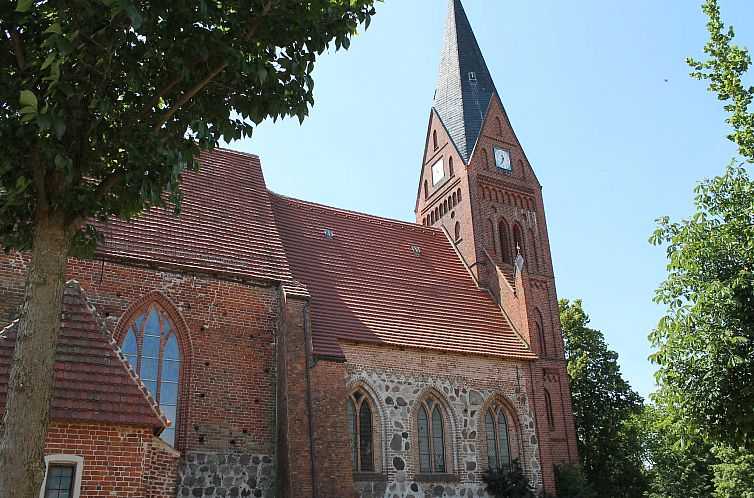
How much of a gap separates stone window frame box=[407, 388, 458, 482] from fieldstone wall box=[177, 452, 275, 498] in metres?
4.58

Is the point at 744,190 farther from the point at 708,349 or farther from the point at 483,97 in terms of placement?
the point at 483,97

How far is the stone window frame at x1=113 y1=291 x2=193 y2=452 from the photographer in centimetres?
1305

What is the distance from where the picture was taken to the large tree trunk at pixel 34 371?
508cm

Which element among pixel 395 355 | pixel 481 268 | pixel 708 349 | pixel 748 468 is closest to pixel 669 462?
pixel 748 468

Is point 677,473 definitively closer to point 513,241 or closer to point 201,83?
point 513,241

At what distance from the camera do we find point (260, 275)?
1499 centimetres

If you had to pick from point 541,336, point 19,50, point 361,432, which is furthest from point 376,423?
point 19,50

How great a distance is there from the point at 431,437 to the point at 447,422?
0.65 meters

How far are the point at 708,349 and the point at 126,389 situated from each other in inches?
355

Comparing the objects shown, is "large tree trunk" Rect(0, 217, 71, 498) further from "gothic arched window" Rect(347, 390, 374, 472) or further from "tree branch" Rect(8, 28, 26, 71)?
"gothic arched window" Rect(347, 390, 374, 472)

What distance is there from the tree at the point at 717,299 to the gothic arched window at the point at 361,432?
7.58 metres

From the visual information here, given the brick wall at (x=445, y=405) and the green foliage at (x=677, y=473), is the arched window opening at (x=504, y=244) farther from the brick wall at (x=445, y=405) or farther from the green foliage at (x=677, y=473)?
the green foliage at (x=677, y=473)

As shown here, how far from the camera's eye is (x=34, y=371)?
17.5 ft

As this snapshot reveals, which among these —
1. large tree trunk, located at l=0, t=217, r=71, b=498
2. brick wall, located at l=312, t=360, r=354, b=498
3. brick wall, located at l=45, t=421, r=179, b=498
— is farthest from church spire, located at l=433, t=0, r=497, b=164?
large tree trunk, located at l=0, t=217, r=71, b=498
